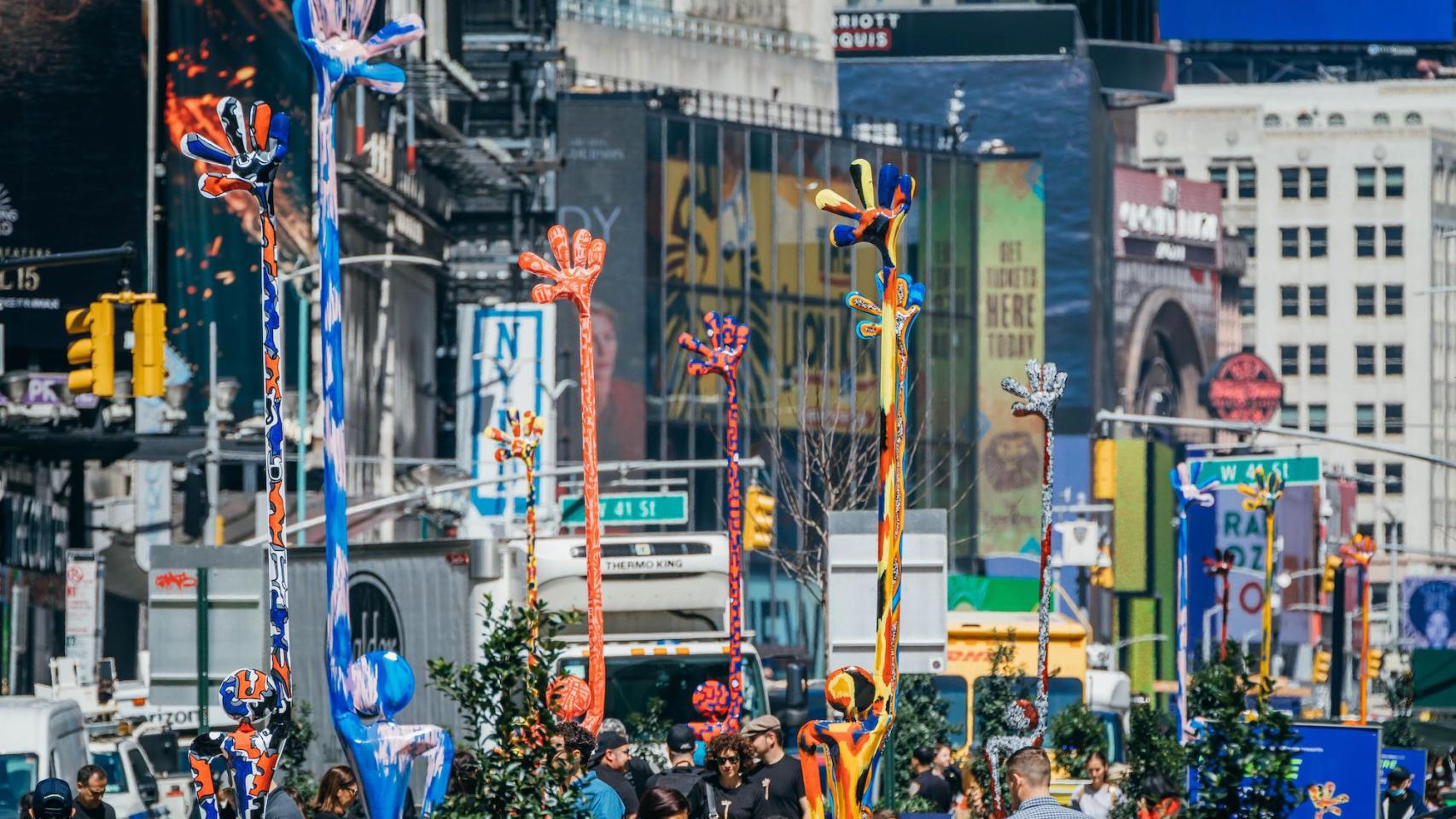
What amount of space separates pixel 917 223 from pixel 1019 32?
1702 centimetres

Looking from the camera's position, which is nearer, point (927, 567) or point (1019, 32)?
point (927, 567)

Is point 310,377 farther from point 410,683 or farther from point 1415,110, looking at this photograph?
point 1415,110

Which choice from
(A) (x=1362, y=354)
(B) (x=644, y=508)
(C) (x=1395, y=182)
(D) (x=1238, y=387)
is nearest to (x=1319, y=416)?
(A) (x=1362, y=354)

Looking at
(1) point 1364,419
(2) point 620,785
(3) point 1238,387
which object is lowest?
(2) point 620,785

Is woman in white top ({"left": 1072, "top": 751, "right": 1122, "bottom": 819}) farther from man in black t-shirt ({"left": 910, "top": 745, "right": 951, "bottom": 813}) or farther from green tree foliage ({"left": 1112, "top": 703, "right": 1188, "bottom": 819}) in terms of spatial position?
green tree foliage ({"left": 1112, "top": 703, "right": 1188, "bottom": 819})

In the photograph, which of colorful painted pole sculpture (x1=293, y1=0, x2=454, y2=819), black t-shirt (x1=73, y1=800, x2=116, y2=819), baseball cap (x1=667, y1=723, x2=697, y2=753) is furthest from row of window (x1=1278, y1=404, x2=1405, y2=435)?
colorful painted pole sculpture (x1=293, y1=0, x2=454, y2=819)

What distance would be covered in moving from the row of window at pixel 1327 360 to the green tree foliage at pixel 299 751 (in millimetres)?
143108

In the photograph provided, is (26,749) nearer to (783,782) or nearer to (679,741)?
(679,741)

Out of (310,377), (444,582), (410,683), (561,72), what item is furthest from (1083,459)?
(410,683)

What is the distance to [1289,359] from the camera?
A: 166 m

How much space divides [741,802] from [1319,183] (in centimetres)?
15123

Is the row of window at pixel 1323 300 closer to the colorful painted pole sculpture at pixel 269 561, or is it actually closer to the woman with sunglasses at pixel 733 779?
the colorful painted pole sculpture at pixel 269 561

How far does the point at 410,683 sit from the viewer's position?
45.8ft

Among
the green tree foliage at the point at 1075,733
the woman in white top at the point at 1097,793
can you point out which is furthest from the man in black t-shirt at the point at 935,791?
the green tree foliage at the point at 1075,733
